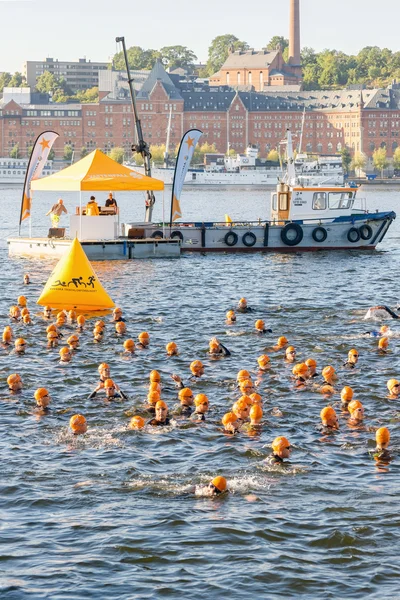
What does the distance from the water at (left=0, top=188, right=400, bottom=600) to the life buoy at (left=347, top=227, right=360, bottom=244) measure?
86.0ft

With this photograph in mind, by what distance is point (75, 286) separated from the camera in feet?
125

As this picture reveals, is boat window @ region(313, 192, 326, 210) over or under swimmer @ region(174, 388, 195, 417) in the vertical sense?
over

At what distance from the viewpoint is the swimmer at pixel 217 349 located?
3162 cm

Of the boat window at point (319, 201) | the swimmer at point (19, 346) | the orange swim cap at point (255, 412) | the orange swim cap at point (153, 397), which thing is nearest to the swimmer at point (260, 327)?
the swimmer at point (19, 346)

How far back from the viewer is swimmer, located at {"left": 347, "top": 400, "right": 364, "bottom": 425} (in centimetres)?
2406

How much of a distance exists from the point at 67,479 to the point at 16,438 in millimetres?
2959

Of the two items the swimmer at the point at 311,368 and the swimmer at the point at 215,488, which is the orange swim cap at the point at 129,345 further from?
the swimmer at the point at 215,488

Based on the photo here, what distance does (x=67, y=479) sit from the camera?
67.4 ft

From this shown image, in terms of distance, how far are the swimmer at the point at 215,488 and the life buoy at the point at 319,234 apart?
4059 cm

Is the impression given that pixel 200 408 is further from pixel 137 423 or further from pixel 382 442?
pixel 382 442

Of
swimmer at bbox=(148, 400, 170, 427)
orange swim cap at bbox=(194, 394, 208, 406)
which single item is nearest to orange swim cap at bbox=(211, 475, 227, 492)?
swimmer at bbox=(148, 400, 170, 427)

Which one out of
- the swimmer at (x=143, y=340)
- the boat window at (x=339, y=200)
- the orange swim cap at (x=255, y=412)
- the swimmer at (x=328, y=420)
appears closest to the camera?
the swimmer at (x=328, y=420)

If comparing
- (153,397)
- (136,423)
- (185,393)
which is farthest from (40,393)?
(185,393)

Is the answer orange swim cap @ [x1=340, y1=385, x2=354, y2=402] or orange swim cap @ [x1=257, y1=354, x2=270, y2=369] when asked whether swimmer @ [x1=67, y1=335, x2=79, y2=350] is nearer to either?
orange swim cap @ [x1=257, y1=354, x2=270, y2=369]
